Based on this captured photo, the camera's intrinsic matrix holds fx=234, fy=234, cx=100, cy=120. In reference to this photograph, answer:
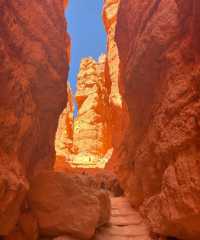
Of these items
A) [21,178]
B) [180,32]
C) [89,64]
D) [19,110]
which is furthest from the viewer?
[89,64]

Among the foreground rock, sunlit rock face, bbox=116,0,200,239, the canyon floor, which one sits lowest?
the canyon floor

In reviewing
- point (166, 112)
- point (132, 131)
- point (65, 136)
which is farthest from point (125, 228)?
point (65, 136)

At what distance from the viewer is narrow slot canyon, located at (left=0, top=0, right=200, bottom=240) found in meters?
3.62

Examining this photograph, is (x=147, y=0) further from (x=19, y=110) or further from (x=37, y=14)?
(x=19, y=110)

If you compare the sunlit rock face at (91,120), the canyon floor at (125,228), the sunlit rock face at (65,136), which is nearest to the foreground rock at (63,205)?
the canyon floor at (125,228)

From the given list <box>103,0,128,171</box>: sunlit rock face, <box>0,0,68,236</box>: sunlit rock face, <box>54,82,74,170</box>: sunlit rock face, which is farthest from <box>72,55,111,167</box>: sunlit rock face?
<box>0,0,68,236</box>: sunlit rock face

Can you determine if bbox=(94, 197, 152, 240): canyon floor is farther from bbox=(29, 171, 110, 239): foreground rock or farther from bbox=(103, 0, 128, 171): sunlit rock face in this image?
bbox=(103, 0, 128, 171): sunlit rock face

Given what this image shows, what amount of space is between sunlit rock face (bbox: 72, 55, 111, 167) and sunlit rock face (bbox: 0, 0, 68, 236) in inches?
441

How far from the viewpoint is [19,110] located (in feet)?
13.6

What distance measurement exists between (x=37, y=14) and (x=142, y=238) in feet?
16.8

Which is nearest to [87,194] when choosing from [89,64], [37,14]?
[37,14]

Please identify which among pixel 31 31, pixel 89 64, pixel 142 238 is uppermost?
pixel 89 64

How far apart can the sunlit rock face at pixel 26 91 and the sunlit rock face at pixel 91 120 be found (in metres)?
11.2

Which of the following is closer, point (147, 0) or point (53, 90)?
point (53, 90)
